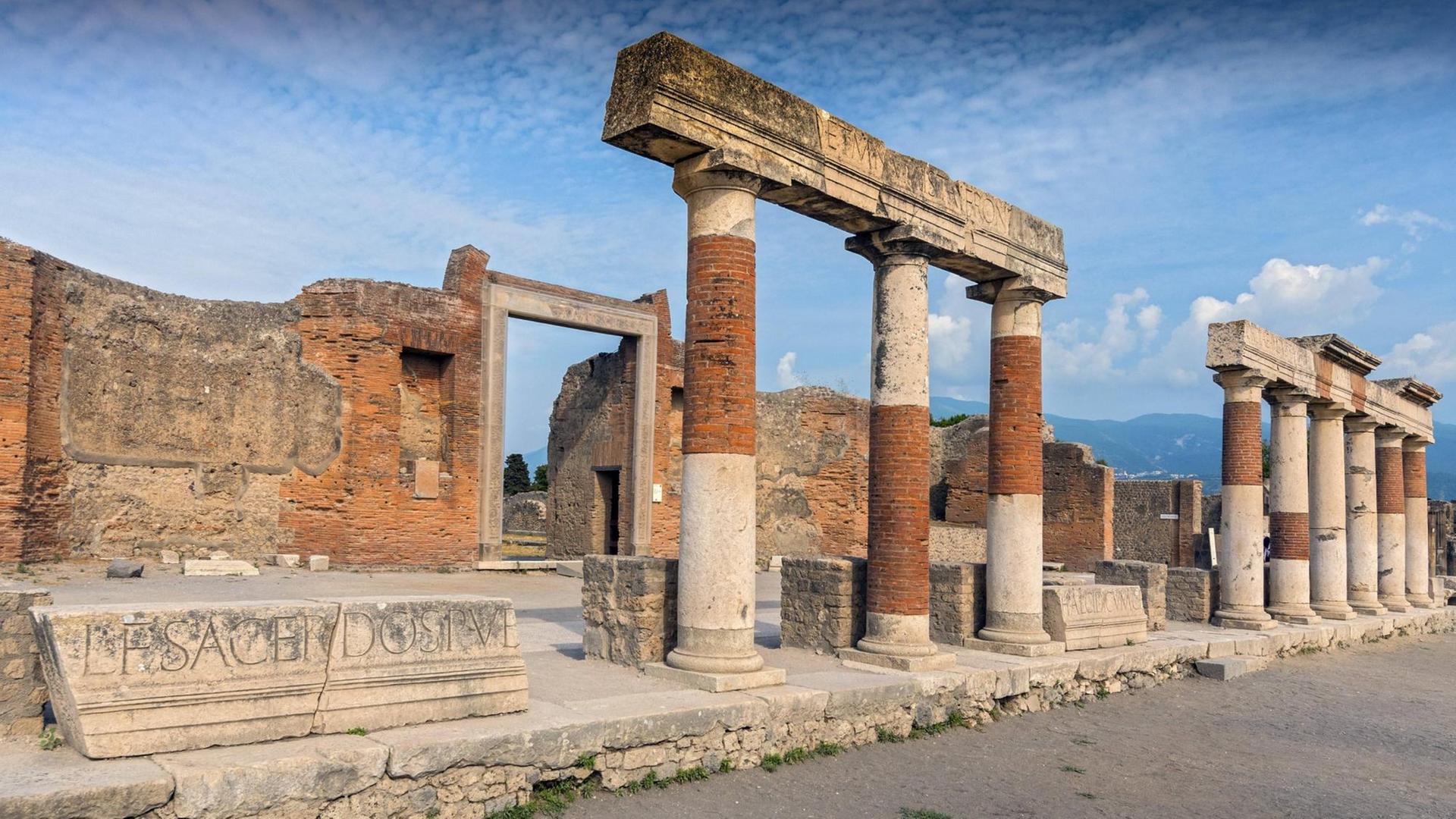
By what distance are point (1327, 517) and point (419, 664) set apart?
51.9 feet

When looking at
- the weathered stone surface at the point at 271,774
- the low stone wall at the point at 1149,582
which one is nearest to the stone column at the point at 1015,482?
the low stone wall at the point at 1149,582

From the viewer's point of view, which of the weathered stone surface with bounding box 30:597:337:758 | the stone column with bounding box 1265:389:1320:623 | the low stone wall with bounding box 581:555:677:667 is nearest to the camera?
the weathered stone surface with bounding box 30:597:337:758

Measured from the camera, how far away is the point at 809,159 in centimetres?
823

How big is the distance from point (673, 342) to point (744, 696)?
15.5 m

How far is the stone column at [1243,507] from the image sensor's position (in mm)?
14336

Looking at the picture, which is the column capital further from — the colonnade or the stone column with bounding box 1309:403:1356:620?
the stone column with bounding box 1309:403:1356:620

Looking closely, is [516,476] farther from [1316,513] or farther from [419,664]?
[419,664]

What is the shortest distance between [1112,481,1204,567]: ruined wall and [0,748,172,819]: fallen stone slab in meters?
27.0

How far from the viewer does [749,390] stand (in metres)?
7.57

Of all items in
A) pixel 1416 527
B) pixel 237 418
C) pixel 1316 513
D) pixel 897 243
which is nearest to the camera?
pixel 897 243

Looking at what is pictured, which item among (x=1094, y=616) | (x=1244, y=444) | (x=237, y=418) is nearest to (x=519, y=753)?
(x=1094, y=616)

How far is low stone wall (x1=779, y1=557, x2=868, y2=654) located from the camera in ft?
30.2

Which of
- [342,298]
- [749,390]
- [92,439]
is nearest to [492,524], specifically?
[342,298]

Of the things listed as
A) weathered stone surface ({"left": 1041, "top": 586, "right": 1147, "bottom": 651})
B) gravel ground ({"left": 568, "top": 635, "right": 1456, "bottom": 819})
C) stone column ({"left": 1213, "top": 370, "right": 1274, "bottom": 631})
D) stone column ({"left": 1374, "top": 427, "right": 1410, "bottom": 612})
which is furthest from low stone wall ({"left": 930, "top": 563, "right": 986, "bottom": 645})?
stone column ({"left": 1374, "top": 427, "right": 1410, "bottom": 612})
